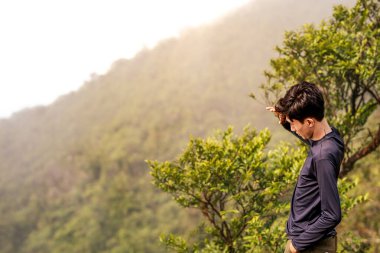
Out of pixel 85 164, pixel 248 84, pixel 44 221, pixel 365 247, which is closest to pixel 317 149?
pixel 365 247

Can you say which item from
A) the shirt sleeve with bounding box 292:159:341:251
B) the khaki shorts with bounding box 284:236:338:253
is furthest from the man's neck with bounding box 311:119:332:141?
the khaki shorts with bounding box 284:236:338:253

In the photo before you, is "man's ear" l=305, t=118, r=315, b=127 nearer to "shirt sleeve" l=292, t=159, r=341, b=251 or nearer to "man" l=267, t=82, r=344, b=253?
"man" l=267, t=82, r=344, b=253

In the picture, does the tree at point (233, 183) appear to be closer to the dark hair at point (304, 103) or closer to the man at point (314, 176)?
the man at point (314, 176)

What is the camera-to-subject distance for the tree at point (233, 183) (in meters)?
5.86

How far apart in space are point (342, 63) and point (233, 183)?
287 centimetres

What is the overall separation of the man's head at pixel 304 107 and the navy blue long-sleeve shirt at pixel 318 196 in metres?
0.15

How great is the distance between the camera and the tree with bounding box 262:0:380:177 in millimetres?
6621

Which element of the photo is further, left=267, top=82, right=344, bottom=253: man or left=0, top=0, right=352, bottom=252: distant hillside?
left=0, top=0, right=352, bottom=252: distant hillside

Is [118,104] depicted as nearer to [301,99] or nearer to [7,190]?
[7,190]

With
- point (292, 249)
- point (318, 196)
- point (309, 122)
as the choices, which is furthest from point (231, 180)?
point (309, 122)

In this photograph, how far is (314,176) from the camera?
2.73 metres

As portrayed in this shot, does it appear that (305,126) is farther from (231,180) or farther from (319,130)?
(231,180)

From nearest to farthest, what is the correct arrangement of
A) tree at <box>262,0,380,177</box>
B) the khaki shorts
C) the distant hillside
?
the khaki shorts
tree at <box>262,0,380,177</box>
the distant hillside

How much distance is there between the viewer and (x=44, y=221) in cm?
10088
